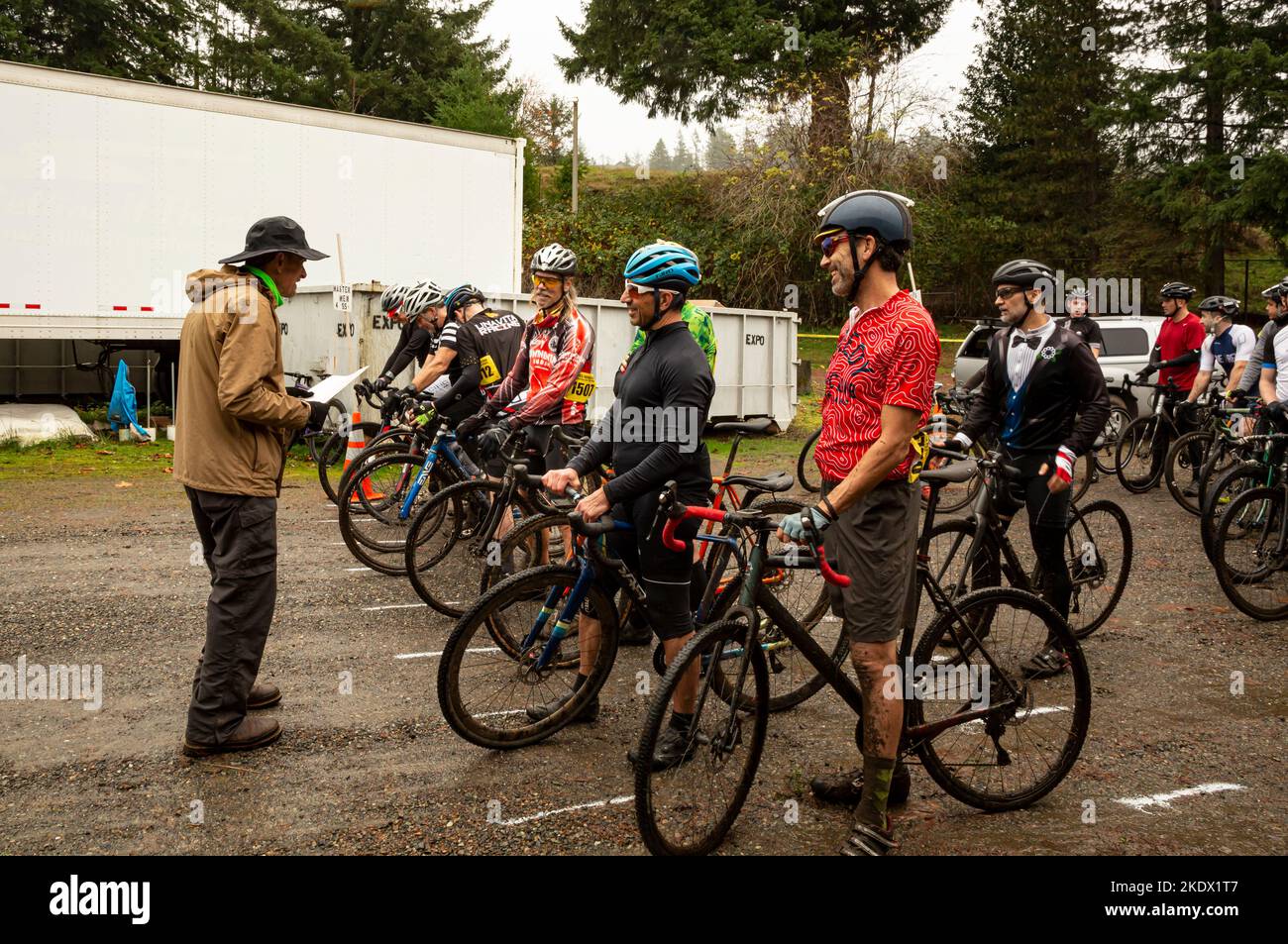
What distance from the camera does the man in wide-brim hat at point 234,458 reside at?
4.70 metres

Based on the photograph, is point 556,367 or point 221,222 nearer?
point 556,367

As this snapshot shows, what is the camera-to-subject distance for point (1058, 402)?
20.1 feet

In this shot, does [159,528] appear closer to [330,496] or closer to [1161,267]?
[330,496]

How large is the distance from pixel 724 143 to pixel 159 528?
2819 cm

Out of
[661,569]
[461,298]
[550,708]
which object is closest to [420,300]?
[461,298]

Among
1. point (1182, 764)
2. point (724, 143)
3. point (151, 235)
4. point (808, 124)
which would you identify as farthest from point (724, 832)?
point (724, 143)

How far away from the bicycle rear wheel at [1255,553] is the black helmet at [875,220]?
4620mm

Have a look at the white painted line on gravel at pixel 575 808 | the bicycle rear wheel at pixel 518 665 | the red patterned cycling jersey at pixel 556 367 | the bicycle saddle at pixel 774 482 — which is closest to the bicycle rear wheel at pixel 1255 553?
the bicycle saddle at pixel 774 482

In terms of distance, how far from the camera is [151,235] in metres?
14.9

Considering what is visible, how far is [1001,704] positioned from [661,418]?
5.81ft

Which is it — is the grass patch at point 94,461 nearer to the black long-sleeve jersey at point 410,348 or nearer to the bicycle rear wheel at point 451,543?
the black long-sleeve jersey at point 410,348

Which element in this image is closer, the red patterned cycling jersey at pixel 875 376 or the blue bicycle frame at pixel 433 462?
the red patterned cycling jersey at pixel 875 376

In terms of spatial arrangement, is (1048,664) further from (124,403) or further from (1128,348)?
(1128,348)

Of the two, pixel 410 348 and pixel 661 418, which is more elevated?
pixel 410 348
